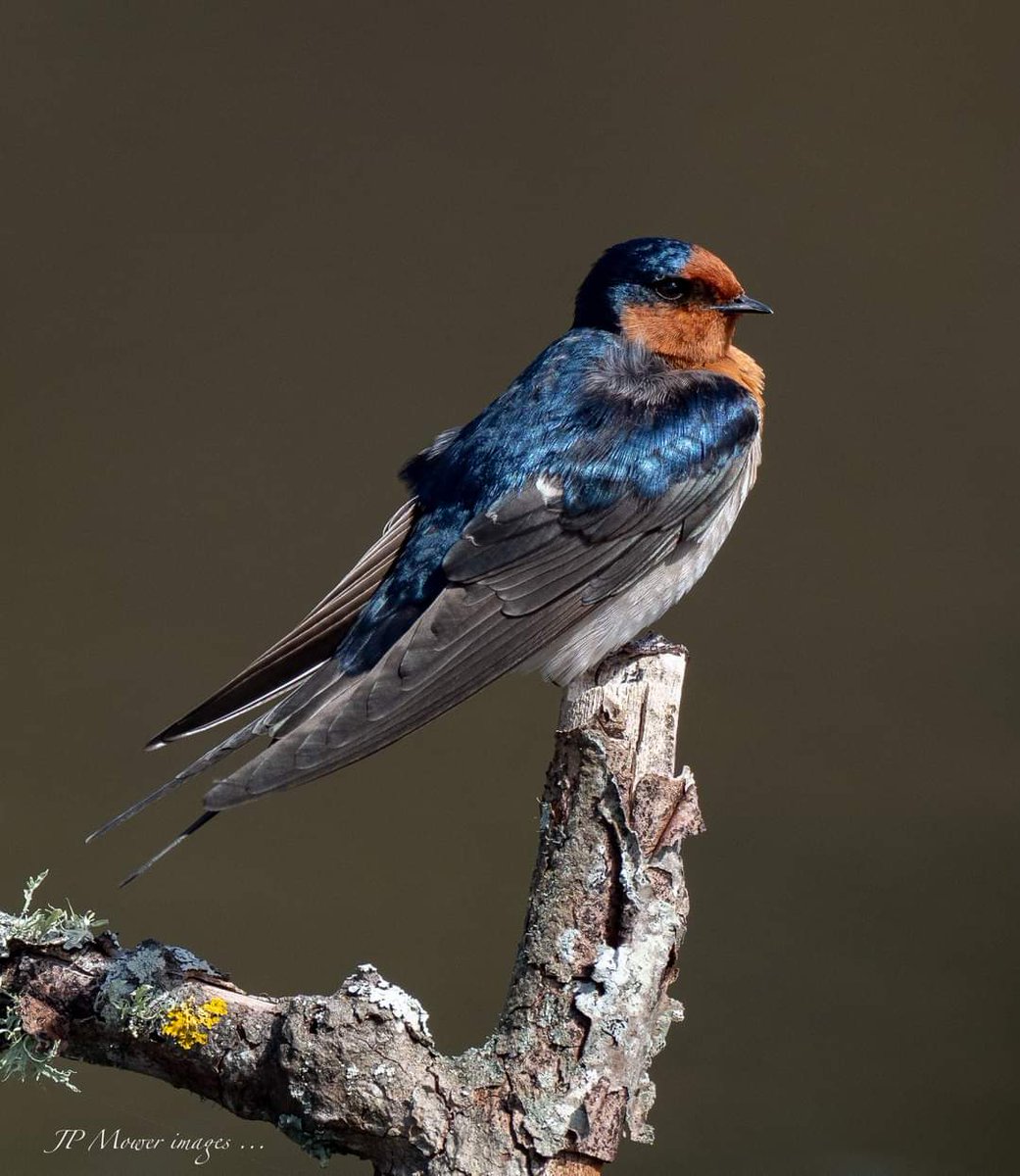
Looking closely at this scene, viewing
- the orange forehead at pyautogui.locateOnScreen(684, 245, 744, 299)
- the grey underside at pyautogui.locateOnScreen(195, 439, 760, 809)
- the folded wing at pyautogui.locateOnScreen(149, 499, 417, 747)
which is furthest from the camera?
the orange forehead at pyautogui.locateOnScreen(684, 245, 744, 299)

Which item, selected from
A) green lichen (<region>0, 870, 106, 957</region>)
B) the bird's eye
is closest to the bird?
the bird's eye

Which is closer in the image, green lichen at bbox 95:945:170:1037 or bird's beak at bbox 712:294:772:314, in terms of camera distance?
green lichen at bbox 95:945:170:1037

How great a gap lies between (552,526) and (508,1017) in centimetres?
55

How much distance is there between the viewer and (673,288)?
185 centimetres

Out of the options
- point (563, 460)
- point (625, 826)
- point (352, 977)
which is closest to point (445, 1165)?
point (352, 977)

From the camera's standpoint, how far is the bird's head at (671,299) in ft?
6.07

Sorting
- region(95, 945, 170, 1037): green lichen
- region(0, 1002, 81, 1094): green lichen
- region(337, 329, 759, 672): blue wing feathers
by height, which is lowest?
region(0, 1002, 81, 1094): green lichen

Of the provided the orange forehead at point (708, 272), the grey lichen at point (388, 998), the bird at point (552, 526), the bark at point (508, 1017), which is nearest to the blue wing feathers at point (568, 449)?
the bird at point (552, 526)

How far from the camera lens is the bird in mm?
1536

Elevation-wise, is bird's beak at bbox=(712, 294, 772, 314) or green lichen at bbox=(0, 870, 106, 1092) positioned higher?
bird's beak at bbox=(712, 294, 772, 314)

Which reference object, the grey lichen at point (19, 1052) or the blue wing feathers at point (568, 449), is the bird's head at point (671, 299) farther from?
the grey lichen at point (19, 1052)

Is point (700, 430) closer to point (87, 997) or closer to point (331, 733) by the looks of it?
point (331, 733)

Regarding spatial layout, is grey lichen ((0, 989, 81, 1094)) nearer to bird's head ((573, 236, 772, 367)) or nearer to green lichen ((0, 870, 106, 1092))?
green lichen ((0, 870, 106, 1092))

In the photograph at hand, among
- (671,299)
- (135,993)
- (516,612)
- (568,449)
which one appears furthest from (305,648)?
(671,299)
